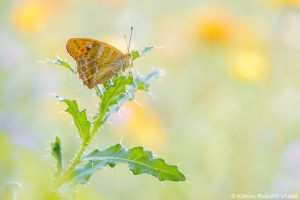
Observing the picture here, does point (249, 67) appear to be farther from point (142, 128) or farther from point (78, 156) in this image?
point (78, 156)

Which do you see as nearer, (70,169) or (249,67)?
(70,169)

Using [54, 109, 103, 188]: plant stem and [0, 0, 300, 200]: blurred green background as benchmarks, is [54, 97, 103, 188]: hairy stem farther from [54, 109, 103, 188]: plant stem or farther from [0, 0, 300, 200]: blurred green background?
[0, 0, 300, 200]: blurred green background

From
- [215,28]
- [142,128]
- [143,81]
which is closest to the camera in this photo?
[143,81]

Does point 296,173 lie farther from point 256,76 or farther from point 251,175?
point 256,76

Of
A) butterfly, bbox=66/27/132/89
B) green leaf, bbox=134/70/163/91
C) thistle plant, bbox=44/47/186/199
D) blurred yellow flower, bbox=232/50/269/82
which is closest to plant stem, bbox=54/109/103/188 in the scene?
thistle plant, bbox=44/47/186/199

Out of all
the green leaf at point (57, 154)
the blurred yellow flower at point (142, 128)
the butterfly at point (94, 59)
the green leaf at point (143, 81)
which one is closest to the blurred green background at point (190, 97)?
the blurred yellow flower at point (142, 128)

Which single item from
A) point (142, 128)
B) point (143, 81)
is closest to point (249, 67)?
point (142, 128)
